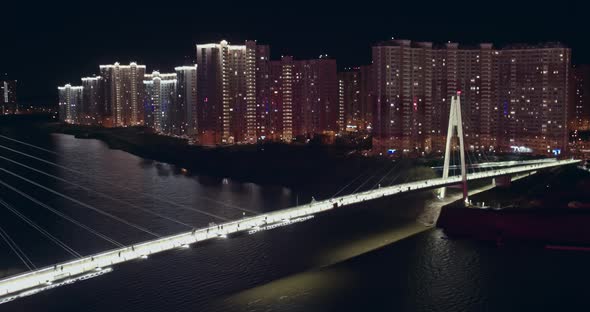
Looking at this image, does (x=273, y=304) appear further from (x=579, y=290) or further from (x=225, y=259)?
(x=579, y=290)

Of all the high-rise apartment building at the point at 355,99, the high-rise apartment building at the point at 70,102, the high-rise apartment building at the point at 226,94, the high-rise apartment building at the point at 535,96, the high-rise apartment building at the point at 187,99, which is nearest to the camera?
the high-rise apartment building at the point at 535,96

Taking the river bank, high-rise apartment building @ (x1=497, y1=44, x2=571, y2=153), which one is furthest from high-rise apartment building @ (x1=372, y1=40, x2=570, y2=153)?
the river bank

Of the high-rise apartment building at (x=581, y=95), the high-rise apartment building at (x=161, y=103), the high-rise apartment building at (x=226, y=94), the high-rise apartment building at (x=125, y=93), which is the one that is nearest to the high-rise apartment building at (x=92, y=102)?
the high-rise apartment building at (x=125, y=93)

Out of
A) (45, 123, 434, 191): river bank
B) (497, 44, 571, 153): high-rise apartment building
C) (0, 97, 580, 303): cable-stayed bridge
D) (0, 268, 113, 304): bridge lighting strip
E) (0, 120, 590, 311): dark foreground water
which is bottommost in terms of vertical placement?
(0, 120, 590, 311): dark foreground water

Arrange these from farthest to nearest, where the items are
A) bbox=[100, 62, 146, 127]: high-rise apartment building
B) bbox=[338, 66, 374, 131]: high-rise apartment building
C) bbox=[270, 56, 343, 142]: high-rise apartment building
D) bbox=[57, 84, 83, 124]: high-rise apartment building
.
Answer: bbox=[57, 84, 83, 124]: high-rise apartment building < bbox=[100, 62, 146, 127]: high-rise apartment building < bbox=[338, 66, 374, 131]: high-rise apartment building < bbox=[270, 56, 343, 142]: high-rise apartment building

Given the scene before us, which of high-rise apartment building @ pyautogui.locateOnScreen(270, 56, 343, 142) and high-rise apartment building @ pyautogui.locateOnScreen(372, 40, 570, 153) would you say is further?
high-rise apartment building @ pyautogui.locateOnScreen(270, 56, 343, 142)

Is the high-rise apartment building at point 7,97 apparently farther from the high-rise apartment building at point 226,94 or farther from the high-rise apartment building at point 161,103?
the high-rise apartment building at point 226,94

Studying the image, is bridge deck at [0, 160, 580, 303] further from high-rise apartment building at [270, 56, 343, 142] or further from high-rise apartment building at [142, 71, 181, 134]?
high-rise apartment building at [142, 71, 181, 134]
